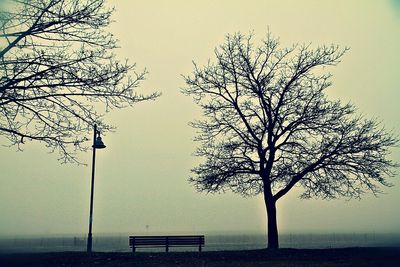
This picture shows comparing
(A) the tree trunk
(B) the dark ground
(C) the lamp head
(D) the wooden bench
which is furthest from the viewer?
(D) the wooden bench

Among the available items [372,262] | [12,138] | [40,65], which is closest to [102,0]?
[40,65]

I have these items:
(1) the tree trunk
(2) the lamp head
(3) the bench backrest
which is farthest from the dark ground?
(3) the bench backrest

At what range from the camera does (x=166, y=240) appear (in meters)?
24.7

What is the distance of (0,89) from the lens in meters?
12.6

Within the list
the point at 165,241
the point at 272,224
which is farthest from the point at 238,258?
the point at 165,241

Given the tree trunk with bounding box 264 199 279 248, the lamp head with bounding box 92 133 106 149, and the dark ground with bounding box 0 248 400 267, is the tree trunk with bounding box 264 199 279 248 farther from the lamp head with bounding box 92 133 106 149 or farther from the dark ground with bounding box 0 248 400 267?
the lamp head with bounding box 92 133 106 149

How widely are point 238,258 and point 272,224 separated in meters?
5.39

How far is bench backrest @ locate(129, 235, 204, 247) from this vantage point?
24641 mm

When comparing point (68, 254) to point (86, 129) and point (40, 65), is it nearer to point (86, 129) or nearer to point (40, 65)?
point (86, 129)

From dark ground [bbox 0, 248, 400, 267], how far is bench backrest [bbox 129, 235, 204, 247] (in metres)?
6.08

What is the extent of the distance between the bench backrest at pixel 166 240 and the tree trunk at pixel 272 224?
4.36m

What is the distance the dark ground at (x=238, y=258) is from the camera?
1586 centimetres

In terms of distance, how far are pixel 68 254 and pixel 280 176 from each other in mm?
10682

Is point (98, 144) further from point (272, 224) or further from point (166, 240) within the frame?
point (272, 224)
